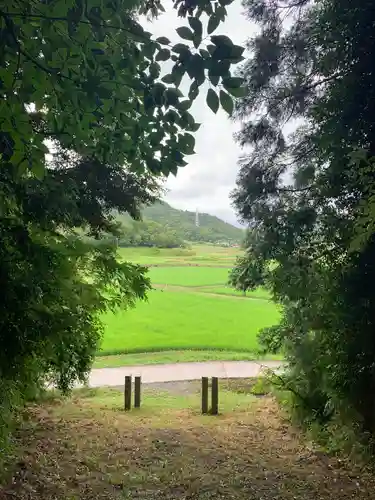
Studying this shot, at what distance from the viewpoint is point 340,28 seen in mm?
4539

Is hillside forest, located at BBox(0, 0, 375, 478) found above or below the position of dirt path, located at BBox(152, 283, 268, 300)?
above

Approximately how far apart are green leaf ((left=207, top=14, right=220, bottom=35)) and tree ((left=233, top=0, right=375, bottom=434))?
277cm

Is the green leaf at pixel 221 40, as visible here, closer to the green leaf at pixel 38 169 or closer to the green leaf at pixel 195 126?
the green leaf at pixel 195 126

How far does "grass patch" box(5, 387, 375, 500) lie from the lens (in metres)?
3.88

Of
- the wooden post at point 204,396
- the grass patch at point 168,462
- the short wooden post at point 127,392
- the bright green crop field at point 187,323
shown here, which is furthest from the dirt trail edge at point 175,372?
the grass patch at point 168,462

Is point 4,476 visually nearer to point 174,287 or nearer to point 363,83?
point 363,83

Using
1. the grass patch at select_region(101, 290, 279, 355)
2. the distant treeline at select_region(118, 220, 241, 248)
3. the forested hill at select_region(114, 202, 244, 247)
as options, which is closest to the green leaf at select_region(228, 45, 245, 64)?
the distant treeline at select_region(118, 220, 241, 248)

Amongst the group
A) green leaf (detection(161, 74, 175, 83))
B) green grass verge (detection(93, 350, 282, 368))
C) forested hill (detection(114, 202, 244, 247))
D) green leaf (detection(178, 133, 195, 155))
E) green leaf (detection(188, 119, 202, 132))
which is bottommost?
green grass verge (detection(93, 350, 282, 368))

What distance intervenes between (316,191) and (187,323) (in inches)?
594

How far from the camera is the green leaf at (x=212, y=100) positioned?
1214mm

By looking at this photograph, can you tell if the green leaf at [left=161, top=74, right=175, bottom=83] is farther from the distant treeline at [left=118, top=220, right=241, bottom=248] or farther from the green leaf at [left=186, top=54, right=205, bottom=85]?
the distant treeline at [left=118, top=220, right=241, bottom=248]

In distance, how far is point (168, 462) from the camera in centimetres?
477

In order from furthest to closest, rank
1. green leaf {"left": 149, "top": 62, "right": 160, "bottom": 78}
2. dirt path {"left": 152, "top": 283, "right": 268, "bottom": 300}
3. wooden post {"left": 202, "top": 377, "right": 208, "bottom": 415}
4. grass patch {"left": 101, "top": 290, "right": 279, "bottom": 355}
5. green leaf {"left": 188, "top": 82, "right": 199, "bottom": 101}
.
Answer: dirt path {"left": 152, "top": 283, "right": 268, "bottom": 300} < grass patch {"left": 101, "top": 290, "right": 279, "bottom": 355} < wooden post {"left": 202, "top": 377, "right": 208, "bottom": 415} < green leaf {"left": 149, "top": 62, "right": 160, "bottom": 78} < green leaf {"left": 188, "top": 82, "right": 199, "bottom": 101}

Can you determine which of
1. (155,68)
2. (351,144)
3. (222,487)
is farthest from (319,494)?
(155,68)
